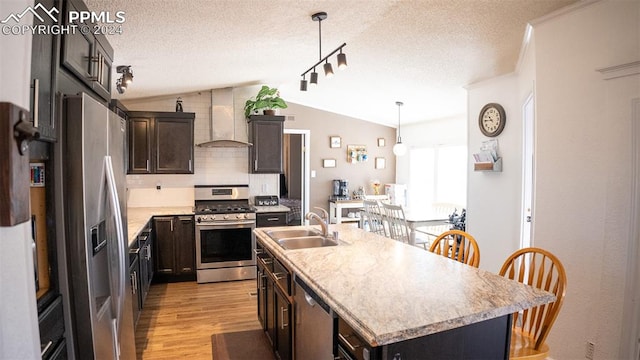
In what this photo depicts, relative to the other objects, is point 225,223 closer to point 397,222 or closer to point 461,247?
point 397,222

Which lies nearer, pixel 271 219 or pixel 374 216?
pixel 271 219

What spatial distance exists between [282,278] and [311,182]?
522 cm

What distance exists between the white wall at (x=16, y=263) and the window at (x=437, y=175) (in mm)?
5968

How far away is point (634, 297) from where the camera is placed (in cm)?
201

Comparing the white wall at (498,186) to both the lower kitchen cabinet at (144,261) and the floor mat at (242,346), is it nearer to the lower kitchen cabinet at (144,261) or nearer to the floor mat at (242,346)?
the floor mat at (242,346)

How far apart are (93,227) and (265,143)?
12.1ft

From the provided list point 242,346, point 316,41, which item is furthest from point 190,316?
point 316,41

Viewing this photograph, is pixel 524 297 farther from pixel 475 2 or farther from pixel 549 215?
pixel 475 2

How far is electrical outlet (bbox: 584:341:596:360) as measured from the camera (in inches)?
87.0

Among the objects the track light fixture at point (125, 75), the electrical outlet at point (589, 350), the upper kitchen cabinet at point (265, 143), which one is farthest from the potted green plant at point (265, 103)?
the electrical outlet at point (589, 350)

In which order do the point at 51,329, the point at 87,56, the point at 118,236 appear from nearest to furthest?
the point at 51,329 → the point at 87,56 → the point at 118,236

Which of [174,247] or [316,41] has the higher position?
[316,41]

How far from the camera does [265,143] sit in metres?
5.15

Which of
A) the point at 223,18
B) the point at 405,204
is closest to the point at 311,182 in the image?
the point at 405,204
